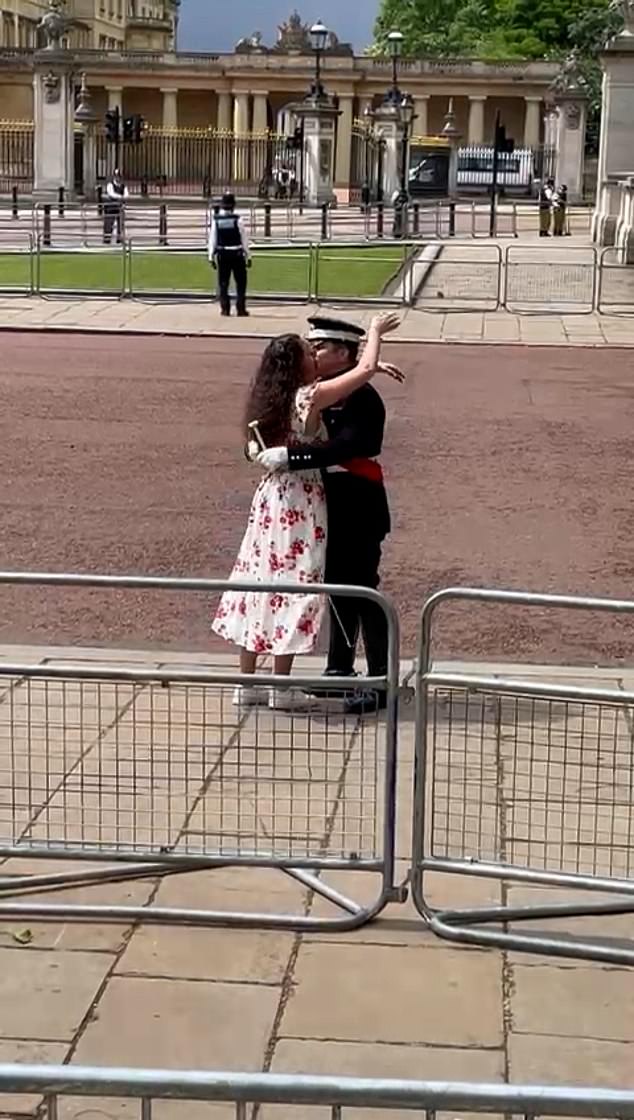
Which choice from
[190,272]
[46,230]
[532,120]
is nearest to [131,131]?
[46,230]

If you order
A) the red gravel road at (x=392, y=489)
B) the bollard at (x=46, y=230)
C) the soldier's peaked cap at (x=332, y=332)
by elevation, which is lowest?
the red gravel road at (x=392, y=489)

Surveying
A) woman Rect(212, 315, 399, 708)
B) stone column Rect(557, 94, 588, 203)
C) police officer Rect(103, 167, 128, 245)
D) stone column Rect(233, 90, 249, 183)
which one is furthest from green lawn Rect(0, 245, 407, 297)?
stone column Rect(233, 90, 249, 183)

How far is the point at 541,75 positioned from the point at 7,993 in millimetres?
92099

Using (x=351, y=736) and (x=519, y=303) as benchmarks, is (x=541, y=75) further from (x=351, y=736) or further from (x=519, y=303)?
(x=351, y=736)

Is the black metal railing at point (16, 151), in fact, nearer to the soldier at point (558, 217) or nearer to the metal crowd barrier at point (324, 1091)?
the soldier at point (558, 217)

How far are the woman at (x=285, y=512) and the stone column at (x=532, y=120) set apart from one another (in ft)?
292

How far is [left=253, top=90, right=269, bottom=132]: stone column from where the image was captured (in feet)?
314

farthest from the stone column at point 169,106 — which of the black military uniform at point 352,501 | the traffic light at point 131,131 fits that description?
the black military uniform at point 352,501

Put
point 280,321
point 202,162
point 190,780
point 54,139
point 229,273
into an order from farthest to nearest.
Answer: point 202,162 → point 54,139 → point 229,273 → point 280,321 → point 190,780

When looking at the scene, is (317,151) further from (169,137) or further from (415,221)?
(169,137)

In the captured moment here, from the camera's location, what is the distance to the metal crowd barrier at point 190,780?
535cm

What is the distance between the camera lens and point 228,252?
80.7 ft

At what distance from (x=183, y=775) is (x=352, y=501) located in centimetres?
171

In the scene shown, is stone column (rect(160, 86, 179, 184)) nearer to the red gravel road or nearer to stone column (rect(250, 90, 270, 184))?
stone column (rect(250, 90, 270, 184))
